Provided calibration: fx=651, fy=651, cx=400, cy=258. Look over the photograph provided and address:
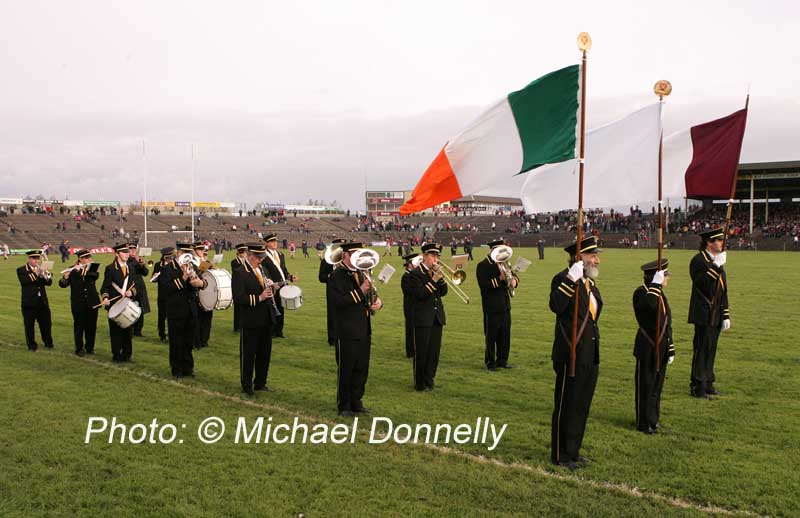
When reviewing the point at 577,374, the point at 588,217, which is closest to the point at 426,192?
the point at 577,374

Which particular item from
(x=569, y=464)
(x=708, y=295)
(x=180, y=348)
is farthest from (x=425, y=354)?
(x=708, y=295)

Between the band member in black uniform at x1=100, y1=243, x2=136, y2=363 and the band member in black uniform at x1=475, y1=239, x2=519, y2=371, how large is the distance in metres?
6.01

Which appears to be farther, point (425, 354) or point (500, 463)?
point (425, 354)

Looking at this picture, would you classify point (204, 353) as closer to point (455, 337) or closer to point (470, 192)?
point (455, 337)

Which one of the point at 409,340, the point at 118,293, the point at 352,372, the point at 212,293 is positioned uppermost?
the point at 118,293

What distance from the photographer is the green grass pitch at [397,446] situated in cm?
547

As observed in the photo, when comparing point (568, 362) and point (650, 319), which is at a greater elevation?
point (650, 319)

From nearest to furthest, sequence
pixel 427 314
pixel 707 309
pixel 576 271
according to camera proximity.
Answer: pixel 576 271 → pixel 707 309 → pixel 427 314

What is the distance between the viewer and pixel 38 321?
12.3 m

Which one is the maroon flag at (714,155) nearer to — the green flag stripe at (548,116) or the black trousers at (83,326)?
the green flag stripe at (548,116)

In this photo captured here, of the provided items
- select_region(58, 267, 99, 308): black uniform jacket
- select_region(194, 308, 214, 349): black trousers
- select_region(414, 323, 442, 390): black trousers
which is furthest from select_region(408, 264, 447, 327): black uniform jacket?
select_region(58, 267, 99, 308): black uniform jacket

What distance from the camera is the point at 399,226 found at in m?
86.9

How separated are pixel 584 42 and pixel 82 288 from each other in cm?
961

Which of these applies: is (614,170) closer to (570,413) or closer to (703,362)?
(570,413)
